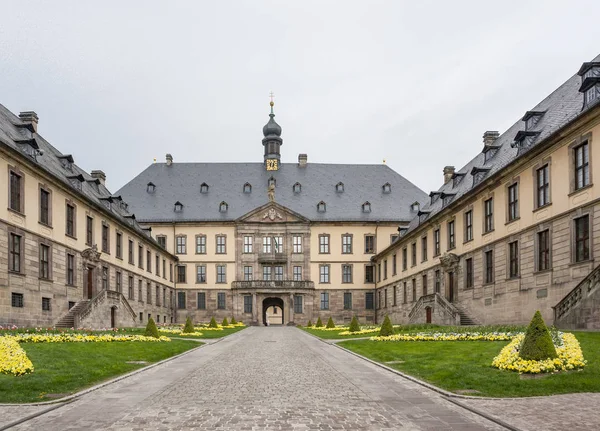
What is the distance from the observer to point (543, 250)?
96.7ft

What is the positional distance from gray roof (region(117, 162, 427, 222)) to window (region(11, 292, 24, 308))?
41.3 metres

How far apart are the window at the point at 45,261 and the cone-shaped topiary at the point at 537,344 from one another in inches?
1087

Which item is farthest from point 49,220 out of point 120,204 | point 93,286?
point 120,204

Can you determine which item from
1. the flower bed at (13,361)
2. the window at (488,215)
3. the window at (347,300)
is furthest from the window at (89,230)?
the window at (347,300)

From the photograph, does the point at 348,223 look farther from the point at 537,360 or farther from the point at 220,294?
the point at 537,360

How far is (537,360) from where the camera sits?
1329 centimetres

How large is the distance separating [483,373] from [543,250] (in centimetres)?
1751

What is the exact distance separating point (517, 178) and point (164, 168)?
5432 cm

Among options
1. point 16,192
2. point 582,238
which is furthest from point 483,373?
point 16,192

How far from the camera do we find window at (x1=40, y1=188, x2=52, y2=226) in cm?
3397

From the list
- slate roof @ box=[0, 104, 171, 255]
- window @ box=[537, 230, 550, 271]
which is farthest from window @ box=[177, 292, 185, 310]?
window @ box=[537, 230, 550, 271]

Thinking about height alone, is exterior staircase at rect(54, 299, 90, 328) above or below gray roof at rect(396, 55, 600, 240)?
below

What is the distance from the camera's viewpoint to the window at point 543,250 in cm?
2902

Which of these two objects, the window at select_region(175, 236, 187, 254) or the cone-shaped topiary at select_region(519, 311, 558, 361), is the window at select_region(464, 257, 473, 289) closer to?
the cone-shaped topiary at select_region(519, 311, 558, 361)
